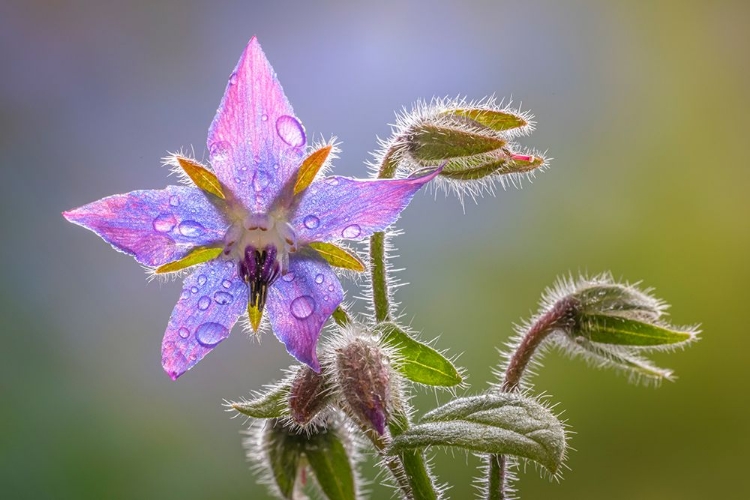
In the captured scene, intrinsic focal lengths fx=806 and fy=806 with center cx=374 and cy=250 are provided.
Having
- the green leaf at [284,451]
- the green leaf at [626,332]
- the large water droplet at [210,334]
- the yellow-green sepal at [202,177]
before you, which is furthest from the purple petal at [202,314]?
the green leaf at [626,332]

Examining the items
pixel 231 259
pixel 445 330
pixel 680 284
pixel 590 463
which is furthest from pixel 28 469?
pixel 680 284

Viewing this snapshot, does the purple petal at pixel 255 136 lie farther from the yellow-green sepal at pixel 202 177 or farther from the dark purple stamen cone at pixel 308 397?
the dark purple stamen cone at pixel 308 397

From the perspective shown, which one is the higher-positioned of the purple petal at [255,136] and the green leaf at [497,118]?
the green leaf at [497,118]

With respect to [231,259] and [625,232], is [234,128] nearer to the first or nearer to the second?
[231,259]

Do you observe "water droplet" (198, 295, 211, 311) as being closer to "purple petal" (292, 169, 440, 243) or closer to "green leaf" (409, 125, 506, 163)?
"purple petal" (292, 169, 440, 243)

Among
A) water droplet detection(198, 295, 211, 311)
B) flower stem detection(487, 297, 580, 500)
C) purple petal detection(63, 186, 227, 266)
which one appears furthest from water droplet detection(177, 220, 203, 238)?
flower stem detection(487, 297, 580, 500)

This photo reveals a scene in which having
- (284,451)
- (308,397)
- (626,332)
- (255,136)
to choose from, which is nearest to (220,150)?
(255,136)
